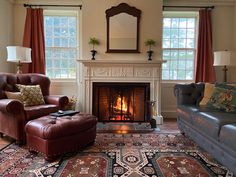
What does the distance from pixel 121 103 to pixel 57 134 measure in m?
2.11

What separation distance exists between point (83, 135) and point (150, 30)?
2612 mm

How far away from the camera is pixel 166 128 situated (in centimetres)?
386

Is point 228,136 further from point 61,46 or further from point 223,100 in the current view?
point 61,46

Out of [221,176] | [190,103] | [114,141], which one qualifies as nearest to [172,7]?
[190,103]

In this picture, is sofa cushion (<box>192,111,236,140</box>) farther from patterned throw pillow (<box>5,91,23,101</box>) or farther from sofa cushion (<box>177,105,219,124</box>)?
patterned throw pillow (<box>5,91,23,101</box>)

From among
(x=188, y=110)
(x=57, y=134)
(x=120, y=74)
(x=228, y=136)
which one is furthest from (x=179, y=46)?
(x=57, y=134)

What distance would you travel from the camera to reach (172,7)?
14.9ft

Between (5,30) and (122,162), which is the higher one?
(5,30)

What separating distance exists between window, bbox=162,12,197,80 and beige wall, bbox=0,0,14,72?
3.39m

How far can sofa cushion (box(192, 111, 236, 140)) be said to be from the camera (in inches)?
87.9

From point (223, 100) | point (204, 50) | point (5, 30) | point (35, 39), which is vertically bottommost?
point (223, 100)

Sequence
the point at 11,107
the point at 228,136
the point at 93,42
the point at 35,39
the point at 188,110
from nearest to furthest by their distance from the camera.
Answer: the point at 228,136
the point at 11,107
the point at 188,110
the point at 93,42
the point at 35,39

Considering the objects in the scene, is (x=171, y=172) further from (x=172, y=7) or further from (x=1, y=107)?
(x=172, y=7)

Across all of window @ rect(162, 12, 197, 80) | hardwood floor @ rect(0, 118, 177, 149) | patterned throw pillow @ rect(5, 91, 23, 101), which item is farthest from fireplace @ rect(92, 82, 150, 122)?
patterned throw pillow @ rect(5, 91, 23, 101)
